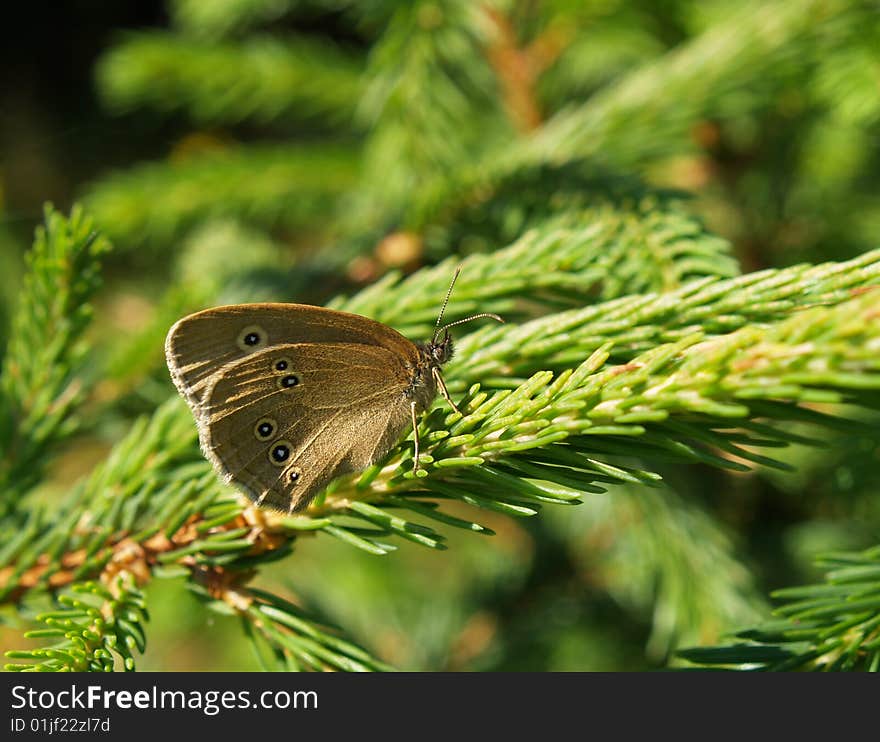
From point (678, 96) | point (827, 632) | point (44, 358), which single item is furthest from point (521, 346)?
point (678, 96)

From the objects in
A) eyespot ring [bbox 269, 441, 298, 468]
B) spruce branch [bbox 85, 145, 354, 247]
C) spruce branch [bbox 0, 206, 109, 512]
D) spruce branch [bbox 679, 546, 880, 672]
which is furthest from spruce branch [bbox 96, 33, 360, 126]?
spruce branch [bbox 679, 546, 880, 672]

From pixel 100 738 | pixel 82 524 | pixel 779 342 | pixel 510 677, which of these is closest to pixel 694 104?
pixel 779 342

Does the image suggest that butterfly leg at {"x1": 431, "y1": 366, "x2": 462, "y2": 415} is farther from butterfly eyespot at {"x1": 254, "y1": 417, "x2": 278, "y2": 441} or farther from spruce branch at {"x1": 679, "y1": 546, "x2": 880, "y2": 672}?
spruce branch at {"x1": 679, "y1": 546, "x2": 880, "y2": 672}

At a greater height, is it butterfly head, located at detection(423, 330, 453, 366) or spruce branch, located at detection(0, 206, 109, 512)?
spruce branch, located at detection(0, 206, 109, 512)

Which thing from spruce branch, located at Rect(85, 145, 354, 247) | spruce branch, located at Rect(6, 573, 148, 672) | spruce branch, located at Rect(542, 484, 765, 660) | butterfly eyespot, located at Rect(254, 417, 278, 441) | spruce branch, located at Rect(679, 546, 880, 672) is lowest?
spruce branch, located at Rect(679, 546, 880, 672)

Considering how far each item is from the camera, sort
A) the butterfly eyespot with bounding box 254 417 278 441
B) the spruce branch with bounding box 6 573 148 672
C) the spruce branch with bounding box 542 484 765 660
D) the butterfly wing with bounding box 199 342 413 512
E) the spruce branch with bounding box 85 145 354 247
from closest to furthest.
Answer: the spruce branch with bounding box 6 573 148 672, the butterfly wing with bounding box 199 342 413 512, the butterfly eyespot with bounding box 254 417 278 441, the spruce branch with bounding box 542 484 765 660, the spruce branch with bounding box 85 145 354 247

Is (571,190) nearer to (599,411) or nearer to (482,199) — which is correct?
(482,199)

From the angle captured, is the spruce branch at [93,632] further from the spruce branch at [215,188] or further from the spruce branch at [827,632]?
the spruce branch at [215,188]

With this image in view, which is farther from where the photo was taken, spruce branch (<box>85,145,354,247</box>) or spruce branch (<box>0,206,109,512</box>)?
spruce branch (<box>85,145,354,247</box>)

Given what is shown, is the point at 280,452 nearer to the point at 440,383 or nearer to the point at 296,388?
the point at 296,388
